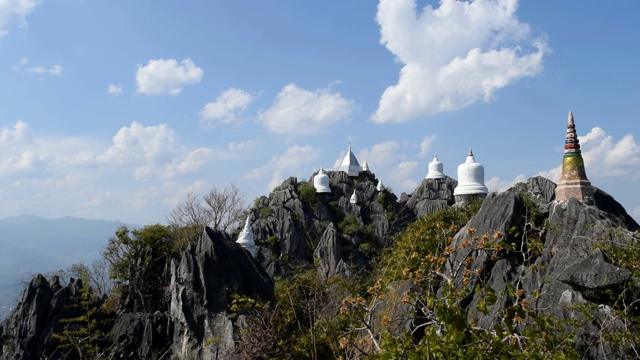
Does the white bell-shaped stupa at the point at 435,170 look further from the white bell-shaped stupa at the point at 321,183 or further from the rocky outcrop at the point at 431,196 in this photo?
the white bell-shaped stupa at the point at 321,183

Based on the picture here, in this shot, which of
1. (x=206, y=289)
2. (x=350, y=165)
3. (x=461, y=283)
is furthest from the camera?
(x=350, y=165)

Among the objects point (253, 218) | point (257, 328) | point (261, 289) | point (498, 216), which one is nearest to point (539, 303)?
point (498, 216)

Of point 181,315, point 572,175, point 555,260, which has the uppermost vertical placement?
point 572,175

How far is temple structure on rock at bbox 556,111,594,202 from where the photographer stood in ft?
43.8

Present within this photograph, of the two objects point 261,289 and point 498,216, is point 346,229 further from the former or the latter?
point 498,216

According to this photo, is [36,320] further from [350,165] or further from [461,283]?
[350,165]

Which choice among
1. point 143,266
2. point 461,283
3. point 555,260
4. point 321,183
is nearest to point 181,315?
point 143,266

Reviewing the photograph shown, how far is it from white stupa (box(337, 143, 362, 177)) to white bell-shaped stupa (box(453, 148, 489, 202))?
16449 mm

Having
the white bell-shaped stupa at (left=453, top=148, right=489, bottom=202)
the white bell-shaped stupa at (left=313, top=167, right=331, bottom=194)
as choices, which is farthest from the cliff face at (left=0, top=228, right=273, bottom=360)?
the white bell-shaped stupa at (left=313, top=167, right=331, bottom=194)

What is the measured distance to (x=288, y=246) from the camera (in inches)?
1489

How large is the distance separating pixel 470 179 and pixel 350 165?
17.6 metres

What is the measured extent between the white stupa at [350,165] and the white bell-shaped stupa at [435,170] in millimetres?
6283

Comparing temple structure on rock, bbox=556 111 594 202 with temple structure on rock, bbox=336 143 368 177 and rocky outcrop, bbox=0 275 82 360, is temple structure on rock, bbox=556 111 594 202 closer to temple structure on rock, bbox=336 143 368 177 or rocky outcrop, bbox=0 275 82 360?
rocky outcrop, bbox=0 275 82 360

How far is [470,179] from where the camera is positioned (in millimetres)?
31297
